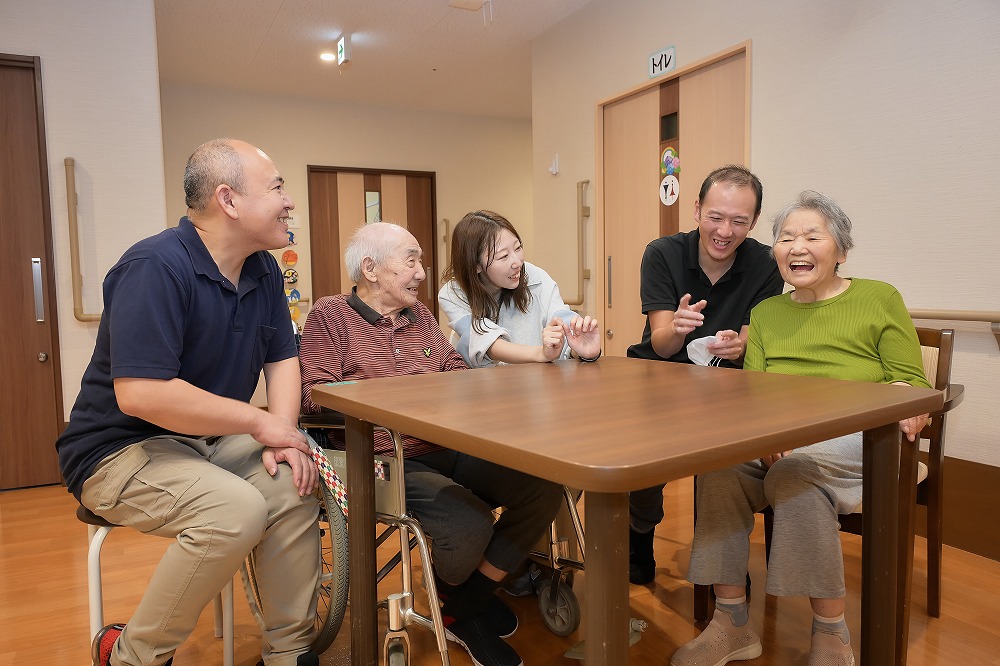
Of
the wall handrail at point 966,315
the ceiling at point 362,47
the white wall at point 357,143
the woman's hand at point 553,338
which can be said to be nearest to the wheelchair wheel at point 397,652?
the woman's hand at point 553,338

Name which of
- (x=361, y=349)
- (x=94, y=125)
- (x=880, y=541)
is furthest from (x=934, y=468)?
(x=94, y=125)

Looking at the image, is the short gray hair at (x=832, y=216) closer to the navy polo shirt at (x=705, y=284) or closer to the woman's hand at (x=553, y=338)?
the navy polo shirt at (x=705, y=284)

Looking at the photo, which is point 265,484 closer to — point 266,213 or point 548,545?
point 266,213

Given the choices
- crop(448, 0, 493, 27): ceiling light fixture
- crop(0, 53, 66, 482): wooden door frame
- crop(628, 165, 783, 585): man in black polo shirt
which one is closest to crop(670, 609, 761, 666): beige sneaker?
crop(628, 165, 783, 585): man in black polo shirt

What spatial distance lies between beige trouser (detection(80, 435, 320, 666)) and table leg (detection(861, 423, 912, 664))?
44.4 inches

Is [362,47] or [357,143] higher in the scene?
[362,47]

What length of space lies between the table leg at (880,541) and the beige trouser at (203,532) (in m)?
1.13

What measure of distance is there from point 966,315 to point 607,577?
211 centimetres

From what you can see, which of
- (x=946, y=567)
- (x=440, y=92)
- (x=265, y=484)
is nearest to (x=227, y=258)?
(x=265, y=484)

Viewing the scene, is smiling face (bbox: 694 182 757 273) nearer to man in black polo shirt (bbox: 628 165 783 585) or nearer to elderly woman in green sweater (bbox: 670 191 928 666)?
man in black polo shirt (bbox: 628 165 783 585)

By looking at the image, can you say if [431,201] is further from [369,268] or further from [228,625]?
[228,625]

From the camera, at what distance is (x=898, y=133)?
256 cm

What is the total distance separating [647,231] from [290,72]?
3255 mm

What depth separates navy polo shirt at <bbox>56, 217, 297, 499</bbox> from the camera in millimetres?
1340
